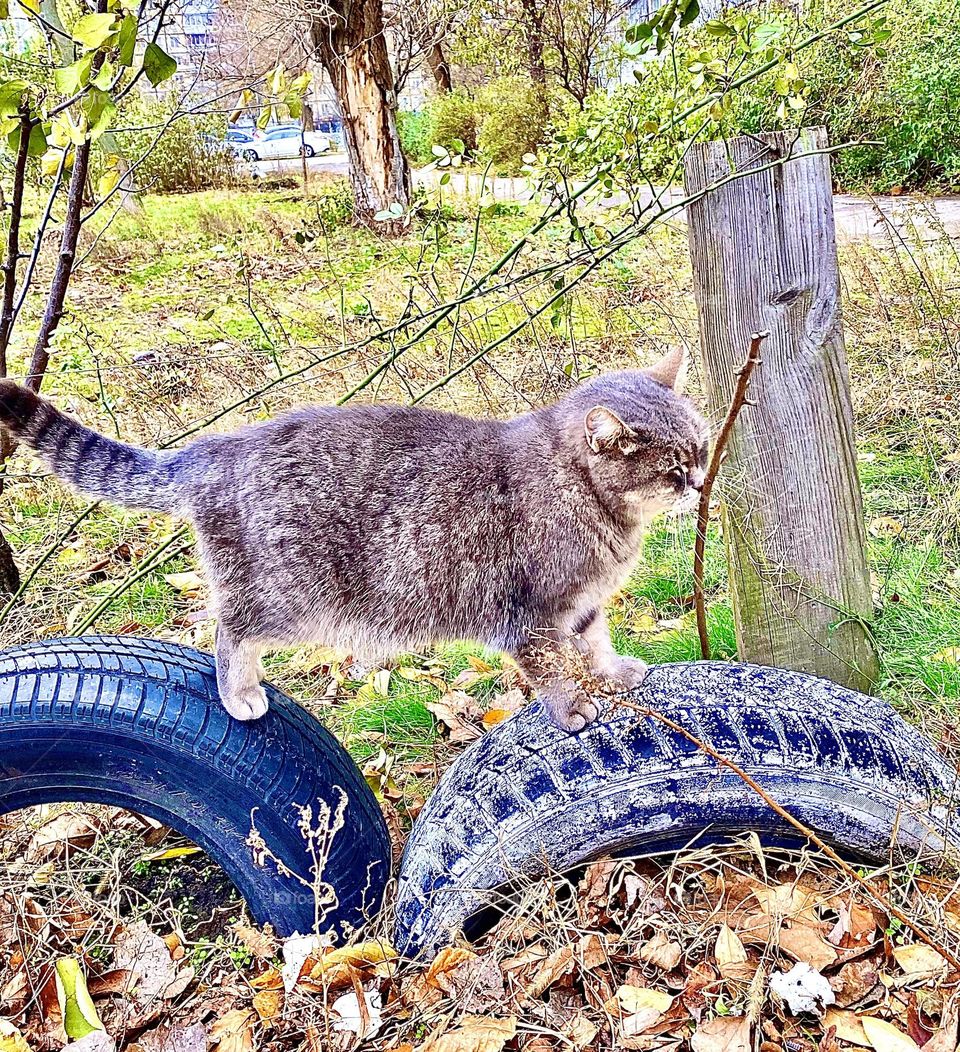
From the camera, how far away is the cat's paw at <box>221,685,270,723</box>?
87.6 inches

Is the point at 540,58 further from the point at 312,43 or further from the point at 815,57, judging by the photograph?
the point at 815,57

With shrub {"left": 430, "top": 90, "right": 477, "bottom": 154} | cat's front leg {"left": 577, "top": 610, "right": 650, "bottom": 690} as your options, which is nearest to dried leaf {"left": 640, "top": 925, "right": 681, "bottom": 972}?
cat's front leg {"left": 577, "top": 610, "right": 650, "bottom": 690}

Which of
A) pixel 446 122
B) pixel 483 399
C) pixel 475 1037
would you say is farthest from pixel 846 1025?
pixel 446 122

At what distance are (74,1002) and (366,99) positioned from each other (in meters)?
11.0

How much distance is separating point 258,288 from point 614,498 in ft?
22.7

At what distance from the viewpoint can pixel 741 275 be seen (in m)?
2.29

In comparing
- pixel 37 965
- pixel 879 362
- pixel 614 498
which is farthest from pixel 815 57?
pixel 37 965

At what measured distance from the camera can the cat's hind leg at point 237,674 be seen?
2225 millimetres

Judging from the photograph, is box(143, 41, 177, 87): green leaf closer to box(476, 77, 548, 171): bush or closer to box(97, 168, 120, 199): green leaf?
box(97, 168, 120, 199): green leaf

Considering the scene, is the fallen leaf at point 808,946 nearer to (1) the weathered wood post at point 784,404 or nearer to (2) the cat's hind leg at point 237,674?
(1) the weathered wood post at point 784,404

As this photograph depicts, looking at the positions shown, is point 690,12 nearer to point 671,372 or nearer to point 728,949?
point 671,372

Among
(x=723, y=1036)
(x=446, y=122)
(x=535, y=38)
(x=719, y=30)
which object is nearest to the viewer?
(x=723, y=1036)

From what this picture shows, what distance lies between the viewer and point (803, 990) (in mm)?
1920

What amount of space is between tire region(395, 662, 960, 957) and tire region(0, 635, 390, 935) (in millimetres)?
255
